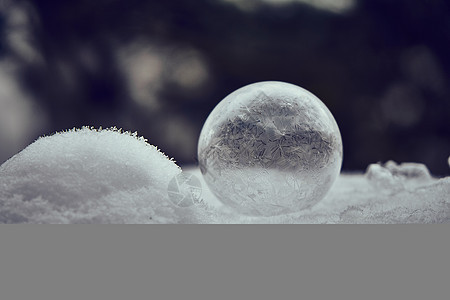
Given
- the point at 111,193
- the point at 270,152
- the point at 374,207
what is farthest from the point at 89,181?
the point at 374,207

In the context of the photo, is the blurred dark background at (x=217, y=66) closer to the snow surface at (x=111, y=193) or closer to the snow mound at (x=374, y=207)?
the snow mound at (x=374, y=207)

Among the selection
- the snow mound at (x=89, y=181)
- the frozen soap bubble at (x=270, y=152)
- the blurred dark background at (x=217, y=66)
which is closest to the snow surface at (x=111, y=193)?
the snow mound at (x=89, y=181)

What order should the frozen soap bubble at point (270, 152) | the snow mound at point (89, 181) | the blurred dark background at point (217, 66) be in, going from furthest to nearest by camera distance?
the blurred dark background at point (217, 66) < the frozen soap bubble at point (270, 152) < the snow mound at point (89, 181)

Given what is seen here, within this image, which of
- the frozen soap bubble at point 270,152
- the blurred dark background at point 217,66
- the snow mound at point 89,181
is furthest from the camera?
the blurred dark background at point 217,66

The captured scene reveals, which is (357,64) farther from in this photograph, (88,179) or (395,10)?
(88,179)

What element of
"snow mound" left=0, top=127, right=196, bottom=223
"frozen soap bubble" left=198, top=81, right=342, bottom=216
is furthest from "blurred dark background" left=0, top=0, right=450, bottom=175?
"frozen soap bubble" left=198, top=81, right=342, bottom=216

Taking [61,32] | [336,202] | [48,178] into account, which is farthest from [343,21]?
[48,178]
